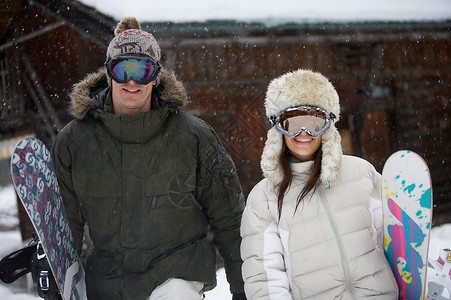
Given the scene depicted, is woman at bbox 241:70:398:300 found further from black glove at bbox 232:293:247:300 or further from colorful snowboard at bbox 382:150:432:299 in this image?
black glove at bbox 232:293:247:300

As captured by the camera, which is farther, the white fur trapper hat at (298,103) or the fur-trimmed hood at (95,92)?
the fur-trimmed hood at (95,92)

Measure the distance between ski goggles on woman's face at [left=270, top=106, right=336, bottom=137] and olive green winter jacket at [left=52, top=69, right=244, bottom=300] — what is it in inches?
25.0

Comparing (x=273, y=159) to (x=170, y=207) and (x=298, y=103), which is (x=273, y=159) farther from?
(x=170, y=207)

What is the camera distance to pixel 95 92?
2.57 m

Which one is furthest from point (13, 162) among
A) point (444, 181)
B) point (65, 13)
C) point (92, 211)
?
point (444, 181)

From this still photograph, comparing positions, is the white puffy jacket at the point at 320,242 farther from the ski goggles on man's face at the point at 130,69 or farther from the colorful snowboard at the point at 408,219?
the ski goggles on man's face at the point at 130,69

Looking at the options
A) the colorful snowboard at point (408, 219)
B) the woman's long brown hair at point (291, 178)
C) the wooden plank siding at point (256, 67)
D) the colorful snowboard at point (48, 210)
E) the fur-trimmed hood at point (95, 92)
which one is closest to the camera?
the colorful snowboard at point (408, 219)

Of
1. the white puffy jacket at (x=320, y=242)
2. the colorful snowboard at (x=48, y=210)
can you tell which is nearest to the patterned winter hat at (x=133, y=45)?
the colorful snowboard at (x=48, y=210)

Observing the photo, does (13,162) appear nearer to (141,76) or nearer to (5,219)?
(141,76)

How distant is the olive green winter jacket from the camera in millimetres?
2332

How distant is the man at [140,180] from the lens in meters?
2.33

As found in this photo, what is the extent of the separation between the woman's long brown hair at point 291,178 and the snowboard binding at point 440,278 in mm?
691

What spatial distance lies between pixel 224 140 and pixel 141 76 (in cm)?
368

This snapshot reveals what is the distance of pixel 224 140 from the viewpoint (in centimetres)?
602
